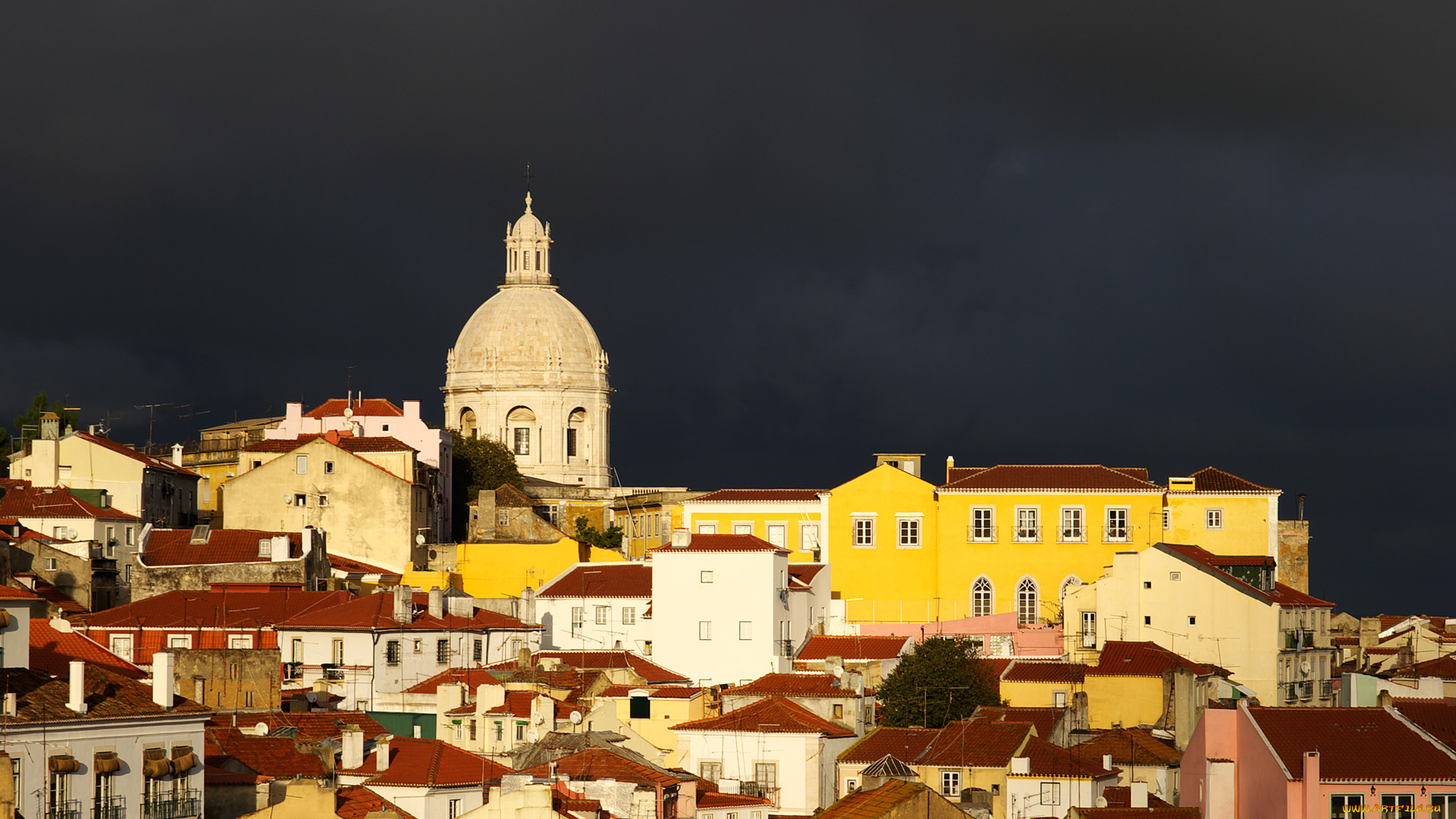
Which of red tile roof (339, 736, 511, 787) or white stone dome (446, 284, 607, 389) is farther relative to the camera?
white stone dome (446, 284, 607, 389)

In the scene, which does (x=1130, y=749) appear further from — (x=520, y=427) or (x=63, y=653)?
(x=520, y=427)

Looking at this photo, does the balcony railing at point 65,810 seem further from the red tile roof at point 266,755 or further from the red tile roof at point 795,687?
the red tile roof at point 795,687

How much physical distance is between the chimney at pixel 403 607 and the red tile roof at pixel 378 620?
0.45ft

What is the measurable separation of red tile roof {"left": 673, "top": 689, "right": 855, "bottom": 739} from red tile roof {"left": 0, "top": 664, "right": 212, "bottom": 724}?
63.4ft

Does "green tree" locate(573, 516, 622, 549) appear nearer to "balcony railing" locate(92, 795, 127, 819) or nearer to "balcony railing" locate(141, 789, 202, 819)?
"balcony railing" locate(141, 789, 202, 819)

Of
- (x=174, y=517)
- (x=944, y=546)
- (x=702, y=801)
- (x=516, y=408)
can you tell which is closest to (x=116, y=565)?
(x=174, y=517)

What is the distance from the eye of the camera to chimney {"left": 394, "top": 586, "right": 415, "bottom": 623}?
65.1 m

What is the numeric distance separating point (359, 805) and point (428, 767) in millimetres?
4658

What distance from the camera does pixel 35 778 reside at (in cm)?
3275

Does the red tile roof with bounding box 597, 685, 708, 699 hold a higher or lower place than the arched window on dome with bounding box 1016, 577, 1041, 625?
lower

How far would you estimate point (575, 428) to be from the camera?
120 metres

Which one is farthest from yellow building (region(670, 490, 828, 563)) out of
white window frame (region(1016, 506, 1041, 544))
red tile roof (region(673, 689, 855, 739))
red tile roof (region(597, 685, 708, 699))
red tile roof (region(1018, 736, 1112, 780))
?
red tile roof (region(1018, 736, 1112, 780))

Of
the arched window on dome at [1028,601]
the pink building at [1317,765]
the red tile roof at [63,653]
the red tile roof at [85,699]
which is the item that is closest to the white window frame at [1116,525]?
the arched window on dome at [1028,601]

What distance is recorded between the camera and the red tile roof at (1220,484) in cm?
7981
